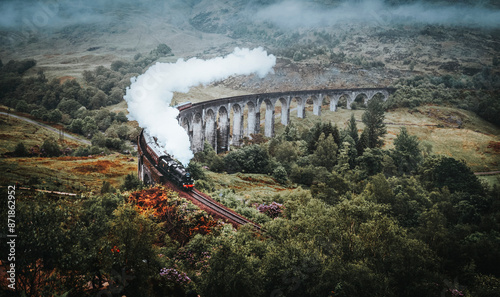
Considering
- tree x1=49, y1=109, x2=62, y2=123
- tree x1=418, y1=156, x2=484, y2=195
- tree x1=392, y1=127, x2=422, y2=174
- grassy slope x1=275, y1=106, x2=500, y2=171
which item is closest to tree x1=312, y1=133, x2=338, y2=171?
tree x1=392, y1=127, x2=422, y2=174

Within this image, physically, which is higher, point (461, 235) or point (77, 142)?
point (461, 235)

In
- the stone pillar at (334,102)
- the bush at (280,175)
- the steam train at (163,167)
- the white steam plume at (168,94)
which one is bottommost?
the stone pillar at (334,102)

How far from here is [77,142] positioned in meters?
74.5

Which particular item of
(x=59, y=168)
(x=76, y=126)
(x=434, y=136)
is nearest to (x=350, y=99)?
(x=434, y=136)

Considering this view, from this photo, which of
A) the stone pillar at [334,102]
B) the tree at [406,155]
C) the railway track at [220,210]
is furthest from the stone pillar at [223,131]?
the stone pillar at [334,102]

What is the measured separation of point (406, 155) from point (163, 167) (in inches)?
1773

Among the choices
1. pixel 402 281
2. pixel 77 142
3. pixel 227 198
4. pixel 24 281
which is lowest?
pixel 77 142

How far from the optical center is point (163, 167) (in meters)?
33.6

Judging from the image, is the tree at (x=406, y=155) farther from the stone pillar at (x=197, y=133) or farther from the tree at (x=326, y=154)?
the stone pillar at (x=197, y=133)

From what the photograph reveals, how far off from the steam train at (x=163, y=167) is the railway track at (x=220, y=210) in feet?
3.91

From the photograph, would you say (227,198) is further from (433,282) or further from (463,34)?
(463,34)

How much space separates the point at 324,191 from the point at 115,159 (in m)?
37.0

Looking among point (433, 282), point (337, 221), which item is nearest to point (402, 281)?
point (433, 282)

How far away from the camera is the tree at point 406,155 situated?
59031 mm
